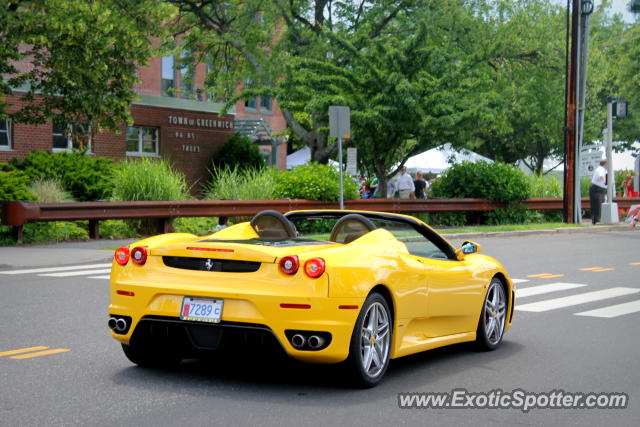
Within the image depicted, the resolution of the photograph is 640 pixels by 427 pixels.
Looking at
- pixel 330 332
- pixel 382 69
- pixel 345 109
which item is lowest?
pixel 330 332

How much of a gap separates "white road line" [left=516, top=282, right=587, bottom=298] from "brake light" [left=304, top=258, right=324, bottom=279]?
6600 millimetres

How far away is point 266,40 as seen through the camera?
37656 millimetres

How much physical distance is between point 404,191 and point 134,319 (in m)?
27.8

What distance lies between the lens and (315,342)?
6164 mm

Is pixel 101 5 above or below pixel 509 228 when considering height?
above

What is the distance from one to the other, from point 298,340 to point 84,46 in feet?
60.5

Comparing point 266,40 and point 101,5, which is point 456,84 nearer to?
point 266,40

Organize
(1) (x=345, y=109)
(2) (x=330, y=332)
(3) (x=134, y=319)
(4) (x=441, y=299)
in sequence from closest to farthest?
(2) (x=330, y=332) → (3) (x=134, y=319) → (4) (x=441, y=299) → (1) (x=345, y=109)

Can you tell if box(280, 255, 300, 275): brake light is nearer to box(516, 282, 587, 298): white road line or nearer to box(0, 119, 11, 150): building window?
box(516, 282, 587, 298): white road line

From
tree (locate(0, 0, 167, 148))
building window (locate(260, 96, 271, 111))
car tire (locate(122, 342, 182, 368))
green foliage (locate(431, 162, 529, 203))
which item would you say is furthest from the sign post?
building window (locate(260, 96, 271, 111))

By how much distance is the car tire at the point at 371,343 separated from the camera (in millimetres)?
6312

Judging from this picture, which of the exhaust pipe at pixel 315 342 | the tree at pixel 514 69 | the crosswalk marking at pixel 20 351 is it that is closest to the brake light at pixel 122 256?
the exhaust pipe at pixel 315 342

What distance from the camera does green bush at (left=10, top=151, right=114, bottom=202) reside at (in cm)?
2728

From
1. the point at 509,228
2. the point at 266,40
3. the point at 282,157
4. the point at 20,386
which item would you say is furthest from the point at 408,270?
the point at 282,157
